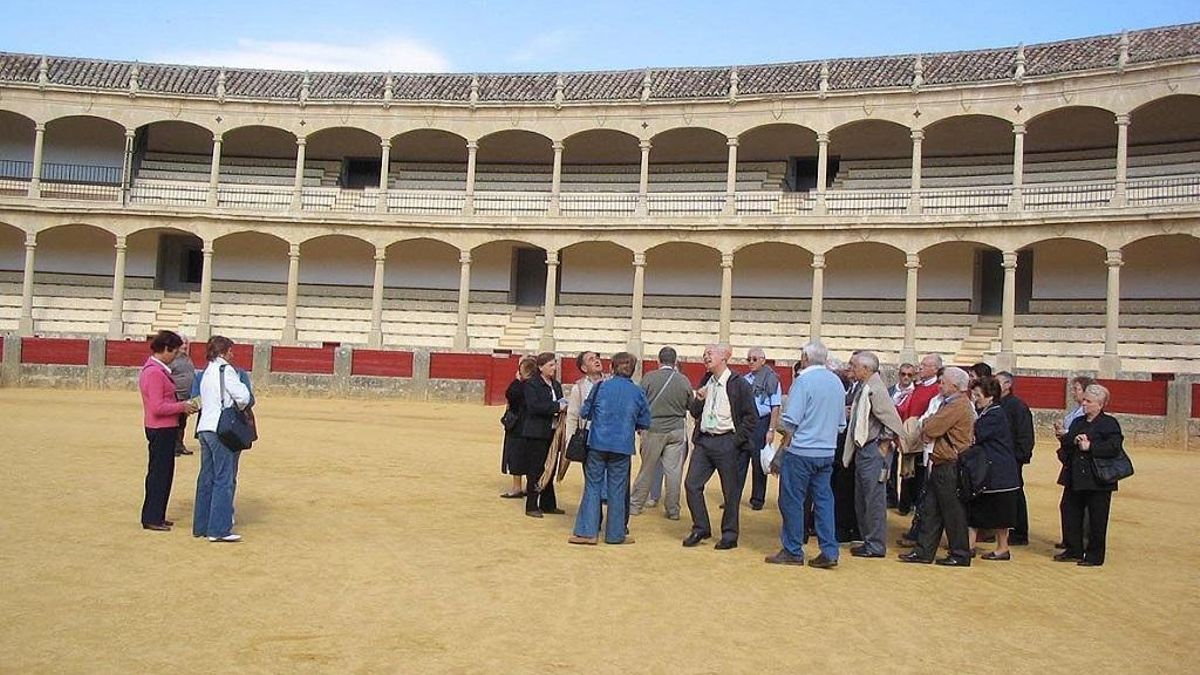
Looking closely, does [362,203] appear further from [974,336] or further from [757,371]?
[757,371]

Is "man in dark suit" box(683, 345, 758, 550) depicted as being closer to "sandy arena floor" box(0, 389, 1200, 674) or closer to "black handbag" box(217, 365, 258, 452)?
"sandy arena floor" box(0, 389, 1200, 674)

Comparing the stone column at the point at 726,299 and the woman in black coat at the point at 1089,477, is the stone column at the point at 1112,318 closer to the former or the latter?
the stone column at the point at 726,299

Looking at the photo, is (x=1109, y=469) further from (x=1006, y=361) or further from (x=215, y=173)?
(x=215, y=173)

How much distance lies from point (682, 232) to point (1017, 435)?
2011 cm

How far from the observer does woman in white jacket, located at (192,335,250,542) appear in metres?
7.21

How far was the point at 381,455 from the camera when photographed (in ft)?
43.4

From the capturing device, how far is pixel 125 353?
24375 mm

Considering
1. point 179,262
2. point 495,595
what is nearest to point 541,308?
point 179,262

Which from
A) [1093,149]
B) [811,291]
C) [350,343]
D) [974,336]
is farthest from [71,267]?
[1093,149]

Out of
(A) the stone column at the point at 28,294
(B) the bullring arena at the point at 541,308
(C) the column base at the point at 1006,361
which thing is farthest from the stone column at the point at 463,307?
(C) the column base at the point at 1006,361

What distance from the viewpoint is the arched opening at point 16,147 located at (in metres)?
31.6

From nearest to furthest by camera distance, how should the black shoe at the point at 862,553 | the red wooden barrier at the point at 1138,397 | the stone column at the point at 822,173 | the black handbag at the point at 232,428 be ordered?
the black handbag at the point at 232,428 < the black shoe at the point at 862,553 < the red wooden barrier at the point at 1138,397 < the stone column at the point at 822,173

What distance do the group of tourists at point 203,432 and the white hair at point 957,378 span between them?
5096 mm

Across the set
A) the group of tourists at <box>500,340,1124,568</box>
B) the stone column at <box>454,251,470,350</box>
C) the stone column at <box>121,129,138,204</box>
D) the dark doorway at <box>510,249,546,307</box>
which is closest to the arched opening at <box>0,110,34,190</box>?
the stone column at <box>121,129,138,204</box>
